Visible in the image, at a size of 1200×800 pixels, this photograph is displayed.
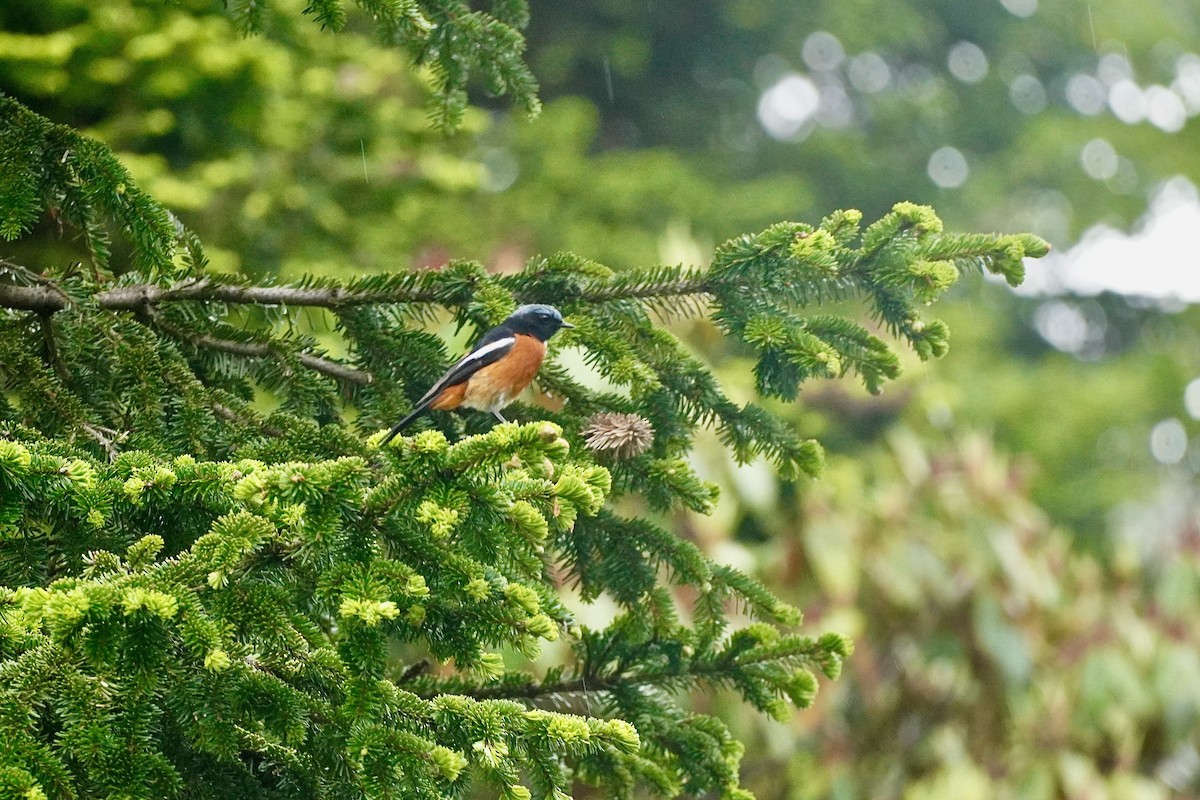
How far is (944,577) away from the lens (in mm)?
5980

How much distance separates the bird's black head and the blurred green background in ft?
2.14

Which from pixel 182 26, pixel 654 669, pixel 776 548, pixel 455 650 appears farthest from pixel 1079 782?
pixel 182 26

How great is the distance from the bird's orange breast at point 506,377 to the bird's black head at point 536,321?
0.02m

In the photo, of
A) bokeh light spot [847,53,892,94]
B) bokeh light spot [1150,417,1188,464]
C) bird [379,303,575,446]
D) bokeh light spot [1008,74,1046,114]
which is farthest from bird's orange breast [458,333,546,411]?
bokeh light spot [1150,417,1188,464]

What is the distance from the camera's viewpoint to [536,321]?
91.7 inches

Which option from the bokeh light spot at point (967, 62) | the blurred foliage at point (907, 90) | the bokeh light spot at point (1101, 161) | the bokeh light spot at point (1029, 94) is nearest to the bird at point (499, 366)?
the blurred foliage at point (907, 90)

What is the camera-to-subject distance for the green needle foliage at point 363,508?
1.48 meters

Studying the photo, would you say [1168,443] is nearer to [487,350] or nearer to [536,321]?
[536,321]

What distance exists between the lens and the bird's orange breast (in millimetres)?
2293

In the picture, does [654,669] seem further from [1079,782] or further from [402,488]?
[1079,782]

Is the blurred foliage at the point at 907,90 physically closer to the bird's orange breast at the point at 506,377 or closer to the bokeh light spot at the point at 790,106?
the bokeh light spot at the point at 790,106

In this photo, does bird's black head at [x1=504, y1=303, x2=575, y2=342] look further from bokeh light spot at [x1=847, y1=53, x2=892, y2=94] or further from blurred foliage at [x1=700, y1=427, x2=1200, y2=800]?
bokeh light spot at [x1=847, y1=53, x2=892, y2=94]

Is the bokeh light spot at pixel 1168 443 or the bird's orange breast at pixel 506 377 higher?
the bird's orange breast at pixel 506 377

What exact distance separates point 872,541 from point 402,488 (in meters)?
4.89
